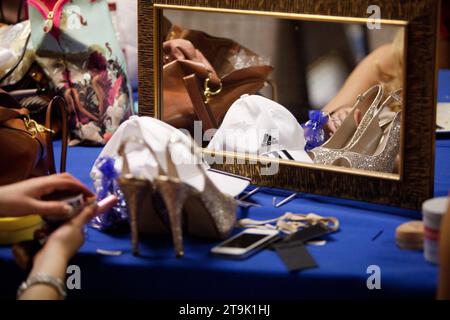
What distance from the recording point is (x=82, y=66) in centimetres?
160

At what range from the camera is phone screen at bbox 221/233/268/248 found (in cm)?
101

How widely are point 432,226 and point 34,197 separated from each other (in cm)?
52

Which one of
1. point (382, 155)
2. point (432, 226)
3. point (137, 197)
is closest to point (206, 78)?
point (382, 155)

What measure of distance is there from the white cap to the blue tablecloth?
0.93ft

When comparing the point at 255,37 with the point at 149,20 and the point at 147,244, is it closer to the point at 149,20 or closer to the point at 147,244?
the point at 149,20

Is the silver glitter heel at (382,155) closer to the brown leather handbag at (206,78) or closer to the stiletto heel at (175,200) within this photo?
the brown leather handbag at (206,78)

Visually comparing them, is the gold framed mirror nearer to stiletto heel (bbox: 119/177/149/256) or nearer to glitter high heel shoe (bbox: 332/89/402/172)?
glitter high heel shoe (bbox: 332/89/402/172)

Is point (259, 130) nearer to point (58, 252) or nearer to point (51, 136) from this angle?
point (51, 136)

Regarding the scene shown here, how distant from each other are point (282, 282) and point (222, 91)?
58 cm

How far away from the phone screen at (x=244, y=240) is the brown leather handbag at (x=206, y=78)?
405 millimetres

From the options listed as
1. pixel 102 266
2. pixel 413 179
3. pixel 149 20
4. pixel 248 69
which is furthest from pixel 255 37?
pixel 102 266

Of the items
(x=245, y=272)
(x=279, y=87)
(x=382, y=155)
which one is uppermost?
(x=279, y=87)

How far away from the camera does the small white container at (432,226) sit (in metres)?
0.93

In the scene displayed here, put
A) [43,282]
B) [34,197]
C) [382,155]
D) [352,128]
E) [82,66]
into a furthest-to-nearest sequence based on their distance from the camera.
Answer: [82,66], [352,128], [382,155], [34,197], [43,282]
